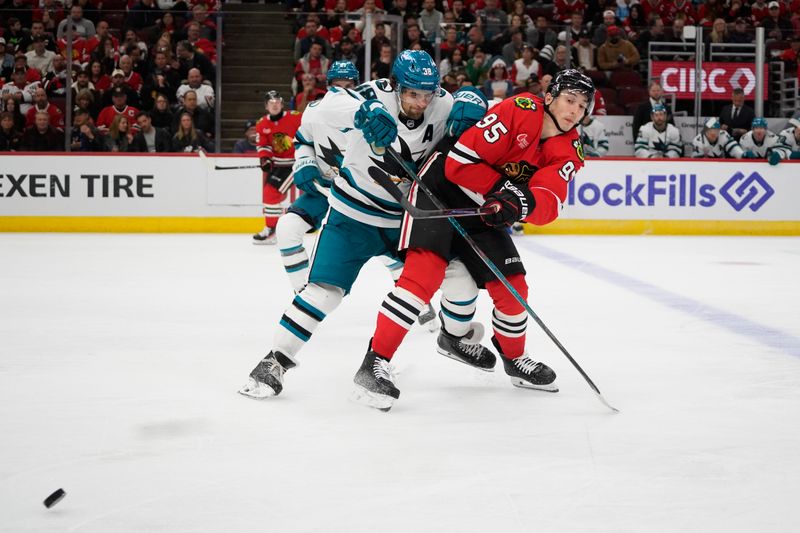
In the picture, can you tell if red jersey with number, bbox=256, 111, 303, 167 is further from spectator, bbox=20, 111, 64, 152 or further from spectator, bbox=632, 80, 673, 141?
spectator, bbox=632, 80, 673, 141

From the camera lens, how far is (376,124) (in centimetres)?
298

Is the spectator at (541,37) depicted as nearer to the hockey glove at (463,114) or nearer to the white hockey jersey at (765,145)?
the white hockey jersey at (765,145)

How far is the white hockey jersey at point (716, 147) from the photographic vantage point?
9.73 metres

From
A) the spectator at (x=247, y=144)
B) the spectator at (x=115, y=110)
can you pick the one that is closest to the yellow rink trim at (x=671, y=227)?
the spectator at (x=247, y=144)

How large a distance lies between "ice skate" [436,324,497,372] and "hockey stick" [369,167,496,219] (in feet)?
1.83

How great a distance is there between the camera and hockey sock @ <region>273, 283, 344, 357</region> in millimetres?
3082

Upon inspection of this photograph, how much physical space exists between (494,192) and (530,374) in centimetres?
62

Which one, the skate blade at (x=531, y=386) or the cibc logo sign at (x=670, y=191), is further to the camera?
the cibc logo sign at (x=670, y=191)

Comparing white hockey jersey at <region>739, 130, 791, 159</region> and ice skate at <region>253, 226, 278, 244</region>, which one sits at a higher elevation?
white hockey jersey at <region>739, 130, 791, 159</region>

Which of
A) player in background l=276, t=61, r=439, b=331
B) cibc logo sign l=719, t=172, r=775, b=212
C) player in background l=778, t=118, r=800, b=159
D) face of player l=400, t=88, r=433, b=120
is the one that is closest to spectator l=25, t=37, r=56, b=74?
player in background l=276, t=61, r=439, b=331

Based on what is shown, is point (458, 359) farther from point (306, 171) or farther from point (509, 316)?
point (306, 171)

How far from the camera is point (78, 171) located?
9344 mm

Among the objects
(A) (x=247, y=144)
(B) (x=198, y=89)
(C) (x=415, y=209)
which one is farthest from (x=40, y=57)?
(C) (x=415, y=209)

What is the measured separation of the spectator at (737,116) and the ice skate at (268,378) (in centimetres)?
789
